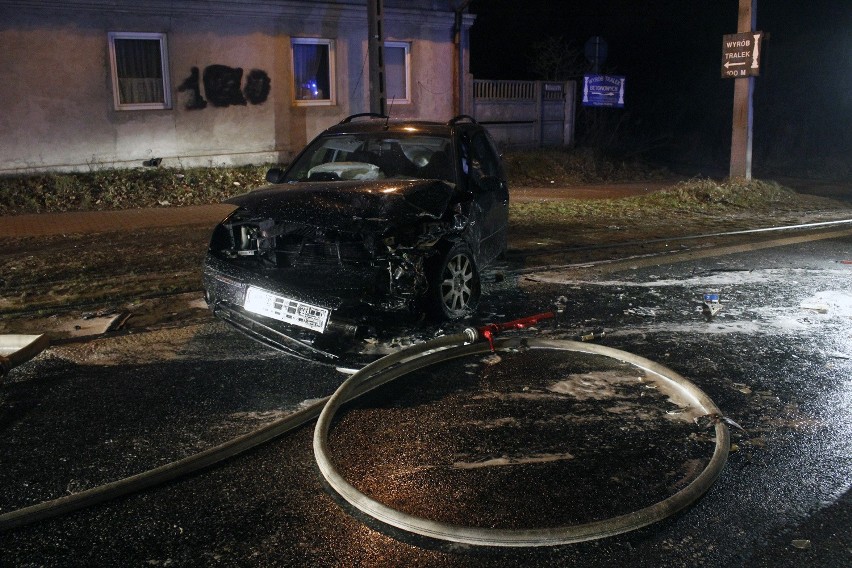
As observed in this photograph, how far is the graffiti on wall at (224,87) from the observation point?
53.8 feet

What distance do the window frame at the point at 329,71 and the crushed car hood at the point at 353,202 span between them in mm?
11837

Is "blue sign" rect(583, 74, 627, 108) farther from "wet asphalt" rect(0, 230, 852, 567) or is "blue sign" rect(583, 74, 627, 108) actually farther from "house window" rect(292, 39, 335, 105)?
"wet asphalt" rect(0, 230, 852, 567)

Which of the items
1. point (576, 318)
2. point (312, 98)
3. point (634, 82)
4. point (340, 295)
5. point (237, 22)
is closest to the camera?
point (340, 295)

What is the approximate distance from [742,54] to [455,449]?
14317mm

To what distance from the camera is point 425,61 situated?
19500mm

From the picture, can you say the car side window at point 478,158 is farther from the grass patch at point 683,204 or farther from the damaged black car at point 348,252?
the grass patch at point 683,204

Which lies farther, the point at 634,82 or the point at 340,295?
the point at 634,82

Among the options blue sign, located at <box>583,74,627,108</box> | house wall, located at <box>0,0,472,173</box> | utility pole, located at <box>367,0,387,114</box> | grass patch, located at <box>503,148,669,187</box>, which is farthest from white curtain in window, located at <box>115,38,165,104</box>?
blue sign, located at <box>583,74,627,108</box>

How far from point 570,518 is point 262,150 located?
1499 centimetres

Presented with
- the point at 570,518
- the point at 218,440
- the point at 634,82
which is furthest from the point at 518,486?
the point at 634,82

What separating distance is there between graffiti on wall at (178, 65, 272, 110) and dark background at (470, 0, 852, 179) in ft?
55.1

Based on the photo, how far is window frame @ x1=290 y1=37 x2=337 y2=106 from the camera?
58.0 feet

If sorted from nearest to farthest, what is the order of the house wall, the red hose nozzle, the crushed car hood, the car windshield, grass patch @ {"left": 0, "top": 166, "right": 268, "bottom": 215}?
1. the crushed car hood
2. the red hose nozzle
3. the car windshield
4. grass patch @ {"left": 0, "top": 166, "right": 268, "bottom": 215}
5. the house wall

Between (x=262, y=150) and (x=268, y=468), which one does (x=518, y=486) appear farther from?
(x=262, y=150)
